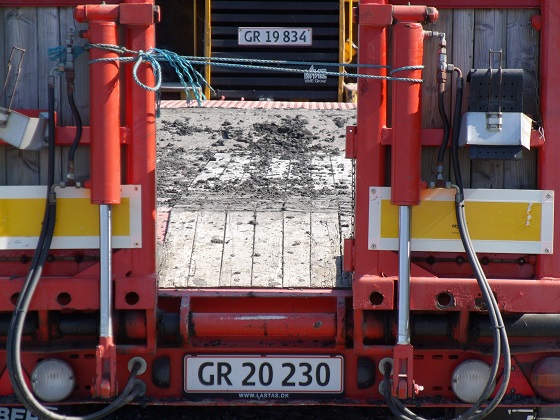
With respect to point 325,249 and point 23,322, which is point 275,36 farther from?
point 23,322

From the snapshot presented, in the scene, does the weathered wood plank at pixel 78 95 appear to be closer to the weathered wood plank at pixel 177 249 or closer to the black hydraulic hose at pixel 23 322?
the black hydraulic hose at pixel 23 322

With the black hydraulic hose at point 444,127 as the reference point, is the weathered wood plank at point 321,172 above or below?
below

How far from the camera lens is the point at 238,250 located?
5.36 metres

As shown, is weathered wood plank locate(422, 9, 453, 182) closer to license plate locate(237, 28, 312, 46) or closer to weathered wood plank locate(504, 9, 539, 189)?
weathered wood plank locate(504, 9, 539, 189)

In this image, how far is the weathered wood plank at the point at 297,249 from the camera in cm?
501

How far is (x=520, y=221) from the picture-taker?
4395mm

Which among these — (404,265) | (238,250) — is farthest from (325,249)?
(404,265)

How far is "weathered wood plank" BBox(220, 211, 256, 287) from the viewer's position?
5.02 metres

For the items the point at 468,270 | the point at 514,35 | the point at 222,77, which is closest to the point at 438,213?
the point at 468,270

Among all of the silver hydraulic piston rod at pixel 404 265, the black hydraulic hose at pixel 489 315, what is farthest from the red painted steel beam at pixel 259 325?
the black hydraulic hose at pixel 489 315

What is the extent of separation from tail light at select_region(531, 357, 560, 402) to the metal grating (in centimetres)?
811

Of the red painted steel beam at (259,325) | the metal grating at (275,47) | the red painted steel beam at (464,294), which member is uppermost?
the metal grating at (275,47)

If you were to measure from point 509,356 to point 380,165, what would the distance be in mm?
1036

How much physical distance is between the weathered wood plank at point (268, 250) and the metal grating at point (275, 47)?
21.9 feet
